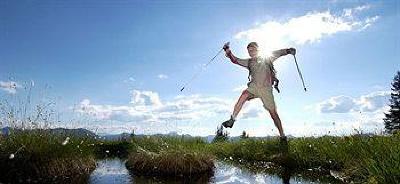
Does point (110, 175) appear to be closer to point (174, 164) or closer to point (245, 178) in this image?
point (174, 164)

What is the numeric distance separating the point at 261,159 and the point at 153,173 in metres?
4.78

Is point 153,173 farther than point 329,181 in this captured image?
Yes

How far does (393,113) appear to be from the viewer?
218 feet

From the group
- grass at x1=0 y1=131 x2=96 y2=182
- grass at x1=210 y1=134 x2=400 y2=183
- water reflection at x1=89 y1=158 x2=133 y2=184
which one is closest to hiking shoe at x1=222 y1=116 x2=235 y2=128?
grass at x1=210 y1=134 x2=400 y2=183

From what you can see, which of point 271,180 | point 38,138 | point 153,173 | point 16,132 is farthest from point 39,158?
point 271,180

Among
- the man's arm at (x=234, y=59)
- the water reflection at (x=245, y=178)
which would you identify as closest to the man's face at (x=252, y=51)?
the man's arm at (x=234, y=59)

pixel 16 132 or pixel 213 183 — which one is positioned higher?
pixel 16 132

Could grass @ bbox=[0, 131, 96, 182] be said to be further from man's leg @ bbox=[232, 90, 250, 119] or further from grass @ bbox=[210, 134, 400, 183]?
grass @ bbox=[210, 134, 400, 183]

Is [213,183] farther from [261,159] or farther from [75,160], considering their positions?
[261,159]

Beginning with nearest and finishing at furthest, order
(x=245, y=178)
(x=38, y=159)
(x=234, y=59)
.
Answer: (x=38, y=159) < (x=245, y=178) < (x=234, y=59)

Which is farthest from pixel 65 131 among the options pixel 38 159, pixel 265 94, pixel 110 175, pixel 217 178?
pixel 265 94

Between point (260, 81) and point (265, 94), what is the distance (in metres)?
0.43

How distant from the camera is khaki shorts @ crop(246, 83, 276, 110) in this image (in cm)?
1474

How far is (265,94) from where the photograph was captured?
1474 centimetres
